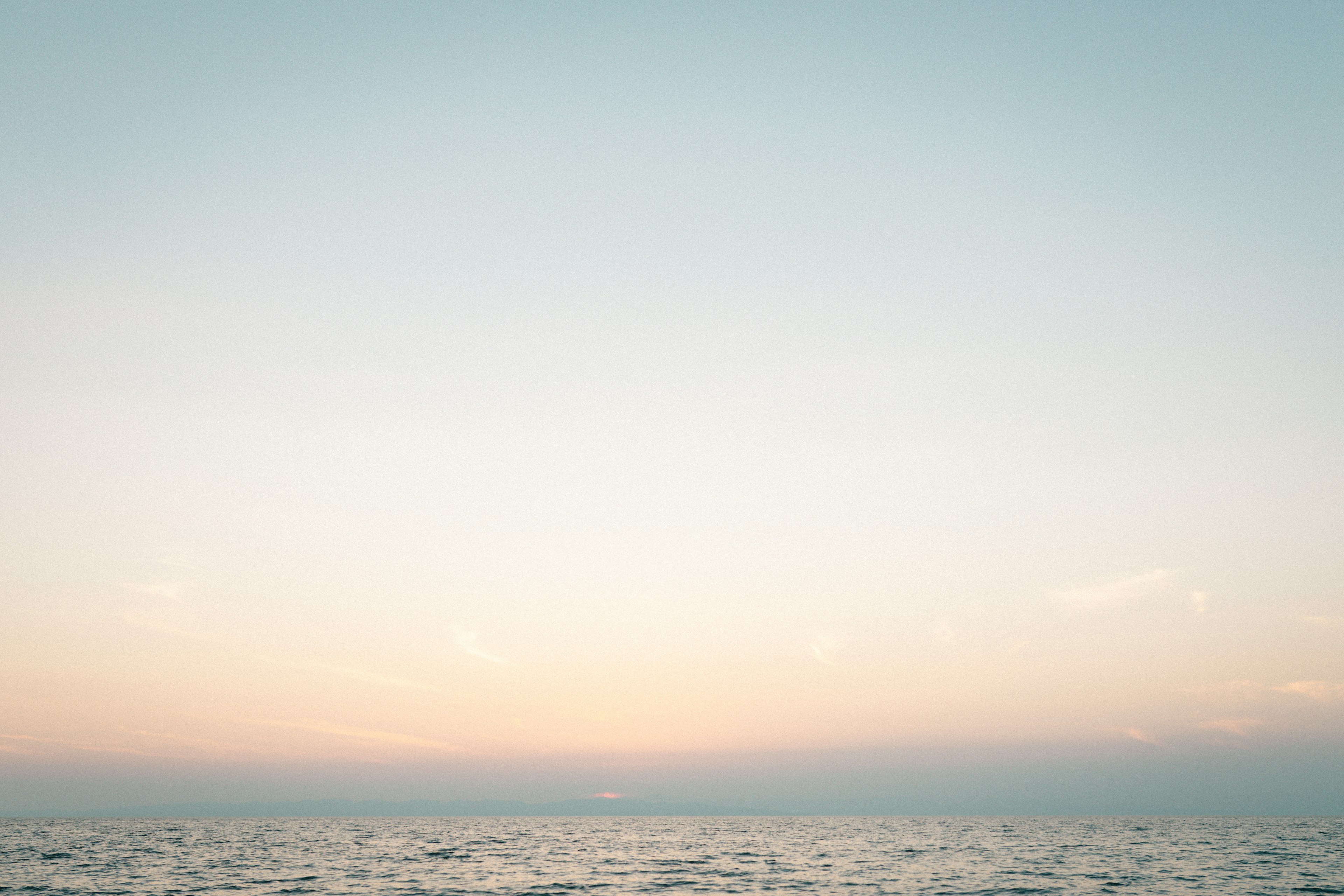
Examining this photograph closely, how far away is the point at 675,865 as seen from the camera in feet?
289

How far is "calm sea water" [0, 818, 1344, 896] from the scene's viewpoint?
65.6 m

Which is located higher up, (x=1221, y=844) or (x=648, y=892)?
(x=648, y=892)

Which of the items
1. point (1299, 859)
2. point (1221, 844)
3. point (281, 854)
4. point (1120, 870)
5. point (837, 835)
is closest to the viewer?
point (1120, 870)

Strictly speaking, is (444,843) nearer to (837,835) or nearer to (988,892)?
(837,835)

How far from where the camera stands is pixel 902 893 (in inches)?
2426

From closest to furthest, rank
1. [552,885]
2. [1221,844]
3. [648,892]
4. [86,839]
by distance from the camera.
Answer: [648,892], [552,885], [1221,844], [86,839]

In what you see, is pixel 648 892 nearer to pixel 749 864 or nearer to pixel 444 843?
pixel 749 864

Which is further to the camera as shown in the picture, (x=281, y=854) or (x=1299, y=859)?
(x=281, y=854)

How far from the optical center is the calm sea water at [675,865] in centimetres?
6556

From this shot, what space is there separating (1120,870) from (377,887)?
207 feet

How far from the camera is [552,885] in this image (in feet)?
219

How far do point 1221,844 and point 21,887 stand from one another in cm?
14063

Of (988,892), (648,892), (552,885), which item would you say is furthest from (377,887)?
(988,892)

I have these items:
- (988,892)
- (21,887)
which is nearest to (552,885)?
(988,892)
